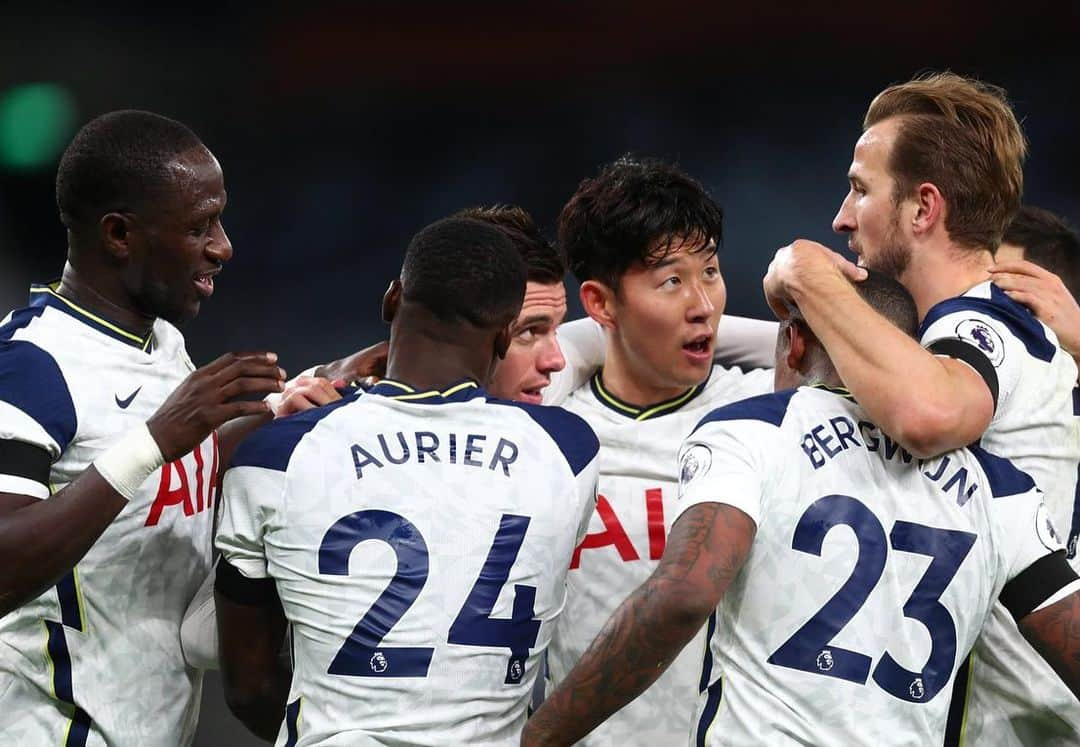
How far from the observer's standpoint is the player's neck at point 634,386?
355 centimetres

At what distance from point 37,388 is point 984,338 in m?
1.94

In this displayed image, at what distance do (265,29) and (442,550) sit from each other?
239 inches

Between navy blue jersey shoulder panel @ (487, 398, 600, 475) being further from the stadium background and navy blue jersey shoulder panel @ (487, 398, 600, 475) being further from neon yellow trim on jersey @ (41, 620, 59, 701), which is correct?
the stadium background

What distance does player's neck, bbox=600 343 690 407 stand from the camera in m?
3.55

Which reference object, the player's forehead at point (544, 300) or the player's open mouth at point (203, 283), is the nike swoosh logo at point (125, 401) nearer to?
the player's open mouth at point (203, 283)

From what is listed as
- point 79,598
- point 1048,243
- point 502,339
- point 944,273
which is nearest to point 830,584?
point 502,339

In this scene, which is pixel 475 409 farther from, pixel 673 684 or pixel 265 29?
pixel 265 29

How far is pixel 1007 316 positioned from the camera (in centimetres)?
291

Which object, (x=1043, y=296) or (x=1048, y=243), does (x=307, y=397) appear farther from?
(x=1048, y=243)

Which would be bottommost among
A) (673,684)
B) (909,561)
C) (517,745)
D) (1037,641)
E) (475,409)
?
(673,684)

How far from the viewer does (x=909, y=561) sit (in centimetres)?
246

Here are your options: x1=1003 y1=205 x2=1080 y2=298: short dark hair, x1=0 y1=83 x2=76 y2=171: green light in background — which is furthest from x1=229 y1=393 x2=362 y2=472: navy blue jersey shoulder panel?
x1=0 y1=83 x2=76 y2=171: green light in background

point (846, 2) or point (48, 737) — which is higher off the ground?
point (846, 2)

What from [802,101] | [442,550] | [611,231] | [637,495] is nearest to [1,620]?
[442,550]
